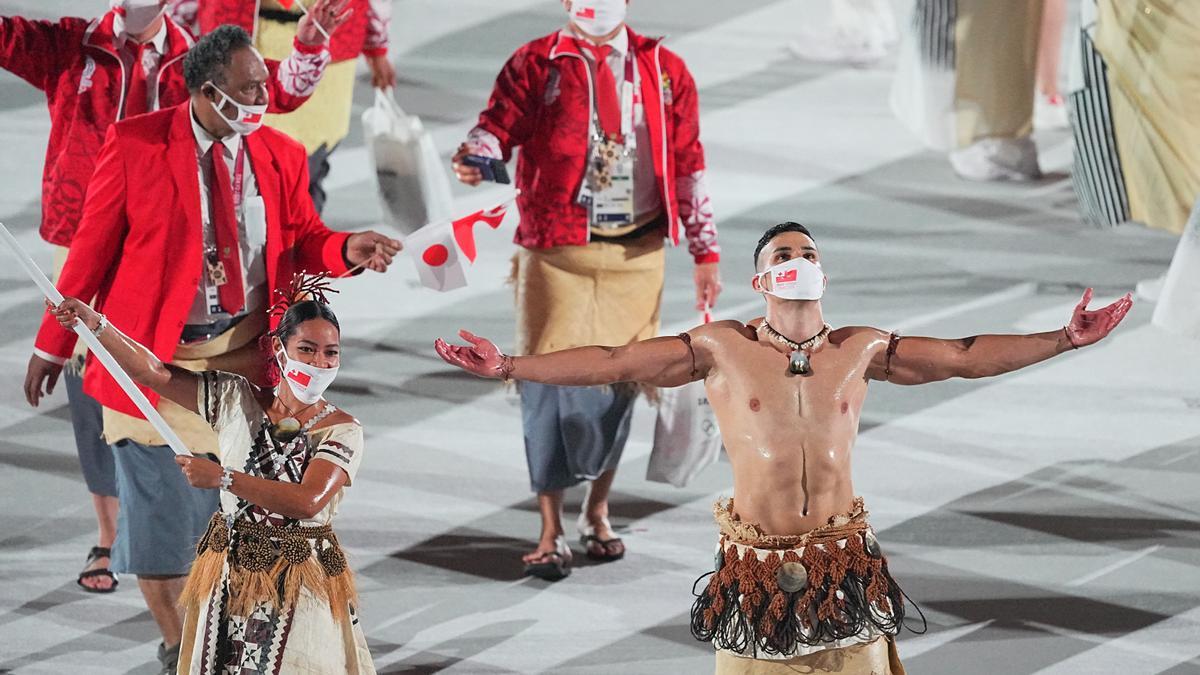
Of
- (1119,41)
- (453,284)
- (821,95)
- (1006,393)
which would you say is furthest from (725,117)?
(453,284)

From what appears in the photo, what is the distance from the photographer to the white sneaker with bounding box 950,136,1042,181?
9281 millimetres

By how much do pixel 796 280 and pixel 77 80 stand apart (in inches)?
94.6

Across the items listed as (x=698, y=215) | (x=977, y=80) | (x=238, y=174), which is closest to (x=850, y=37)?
(x=977, y=80)

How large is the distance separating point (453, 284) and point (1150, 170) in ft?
12.6

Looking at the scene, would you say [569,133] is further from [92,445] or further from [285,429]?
[285,429]

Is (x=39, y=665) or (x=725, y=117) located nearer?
(x=39, y=665)

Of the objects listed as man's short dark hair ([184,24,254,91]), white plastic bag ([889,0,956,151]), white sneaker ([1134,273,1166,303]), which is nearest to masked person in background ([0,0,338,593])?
man's short dark hair ([184,24,254,91])

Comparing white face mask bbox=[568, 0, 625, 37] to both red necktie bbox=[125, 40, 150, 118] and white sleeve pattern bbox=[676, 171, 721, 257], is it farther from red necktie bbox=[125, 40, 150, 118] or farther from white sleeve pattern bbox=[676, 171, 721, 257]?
red necktie bbox=[125, 40, 150, 118]

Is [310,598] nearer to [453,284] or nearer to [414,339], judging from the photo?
[453,284]

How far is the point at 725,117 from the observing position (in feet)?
32.2

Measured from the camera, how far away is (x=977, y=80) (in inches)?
359

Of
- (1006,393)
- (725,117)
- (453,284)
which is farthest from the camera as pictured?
(725,117)

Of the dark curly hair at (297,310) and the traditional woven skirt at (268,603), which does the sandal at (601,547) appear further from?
the traditional woven skirt at (268,603)

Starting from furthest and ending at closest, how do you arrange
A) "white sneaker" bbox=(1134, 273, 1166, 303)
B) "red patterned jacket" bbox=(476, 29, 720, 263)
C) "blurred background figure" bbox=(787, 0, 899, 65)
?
1. "blurred background figure" bbox=(787, 0, 899, 65)
2. "white sneaker" bbox=(1134, 273, 1166, 303)
3. "red patterned jacket" bbox=(476, 29, 720, 263)
